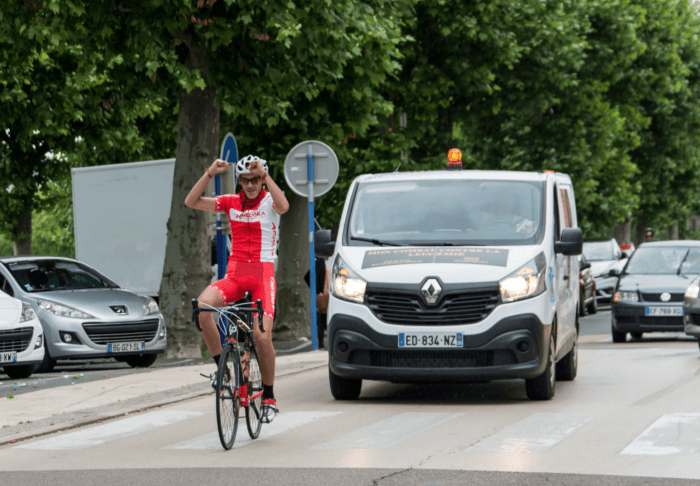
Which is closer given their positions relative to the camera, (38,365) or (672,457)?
(672,457)

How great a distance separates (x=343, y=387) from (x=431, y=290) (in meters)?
1.39

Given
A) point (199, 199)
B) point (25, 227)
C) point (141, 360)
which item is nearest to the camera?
point (199, 199)

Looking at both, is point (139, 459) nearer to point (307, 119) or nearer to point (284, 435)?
point (284, 435)

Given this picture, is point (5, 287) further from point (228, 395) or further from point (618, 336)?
point (618, 336)

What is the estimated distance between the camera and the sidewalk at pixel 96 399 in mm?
9633

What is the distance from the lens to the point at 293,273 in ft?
71.1

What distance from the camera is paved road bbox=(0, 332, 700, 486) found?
696 cm

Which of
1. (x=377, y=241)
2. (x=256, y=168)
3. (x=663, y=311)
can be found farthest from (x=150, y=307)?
(x=663, y=311)

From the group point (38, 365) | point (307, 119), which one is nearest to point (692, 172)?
point (307, 119)

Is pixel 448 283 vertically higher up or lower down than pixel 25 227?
higher up

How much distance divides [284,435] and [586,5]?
2670 centimetres

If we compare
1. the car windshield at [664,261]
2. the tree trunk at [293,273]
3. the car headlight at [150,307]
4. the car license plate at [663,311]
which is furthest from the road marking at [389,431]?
the tree trunk at [293,273]

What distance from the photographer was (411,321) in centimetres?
999

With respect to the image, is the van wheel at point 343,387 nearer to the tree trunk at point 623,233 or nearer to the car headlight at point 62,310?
the car headlight at point 62,310
